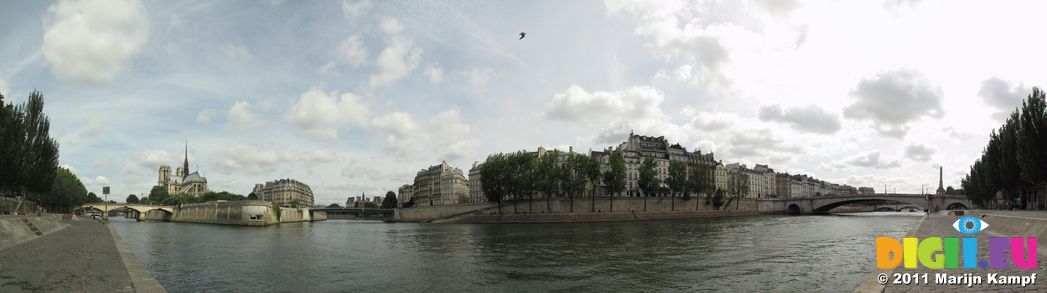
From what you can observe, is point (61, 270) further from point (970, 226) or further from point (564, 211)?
point (564, 211)

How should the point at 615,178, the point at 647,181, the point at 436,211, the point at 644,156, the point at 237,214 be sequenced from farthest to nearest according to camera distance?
the point at 644,156 < the point at 436,211 < the point at 647,181 < the point at 615,178 < the point at 237,214

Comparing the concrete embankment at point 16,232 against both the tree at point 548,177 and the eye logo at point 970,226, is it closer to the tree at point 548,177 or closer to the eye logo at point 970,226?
the eye logo at point 970,226

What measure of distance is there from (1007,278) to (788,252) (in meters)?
20.5

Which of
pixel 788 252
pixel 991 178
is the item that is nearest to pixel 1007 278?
pixel 788 252

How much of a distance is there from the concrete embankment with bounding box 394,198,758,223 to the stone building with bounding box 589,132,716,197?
2249cm

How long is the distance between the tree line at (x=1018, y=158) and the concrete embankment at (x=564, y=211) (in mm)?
45722

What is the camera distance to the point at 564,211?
114m

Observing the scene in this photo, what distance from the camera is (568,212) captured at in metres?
112

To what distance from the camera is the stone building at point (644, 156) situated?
159 m

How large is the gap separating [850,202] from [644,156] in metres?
52.8

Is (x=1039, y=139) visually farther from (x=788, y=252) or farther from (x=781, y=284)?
(x=781, y=284)

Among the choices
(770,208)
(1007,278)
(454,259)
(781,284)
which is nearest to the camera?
(1007,278)

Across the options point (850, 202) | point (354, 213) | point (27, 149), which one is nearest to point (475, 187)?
point (354, 213)

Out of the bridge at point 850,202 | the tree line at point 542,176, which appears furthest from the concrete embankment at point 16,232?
the bridge at point 850,202
